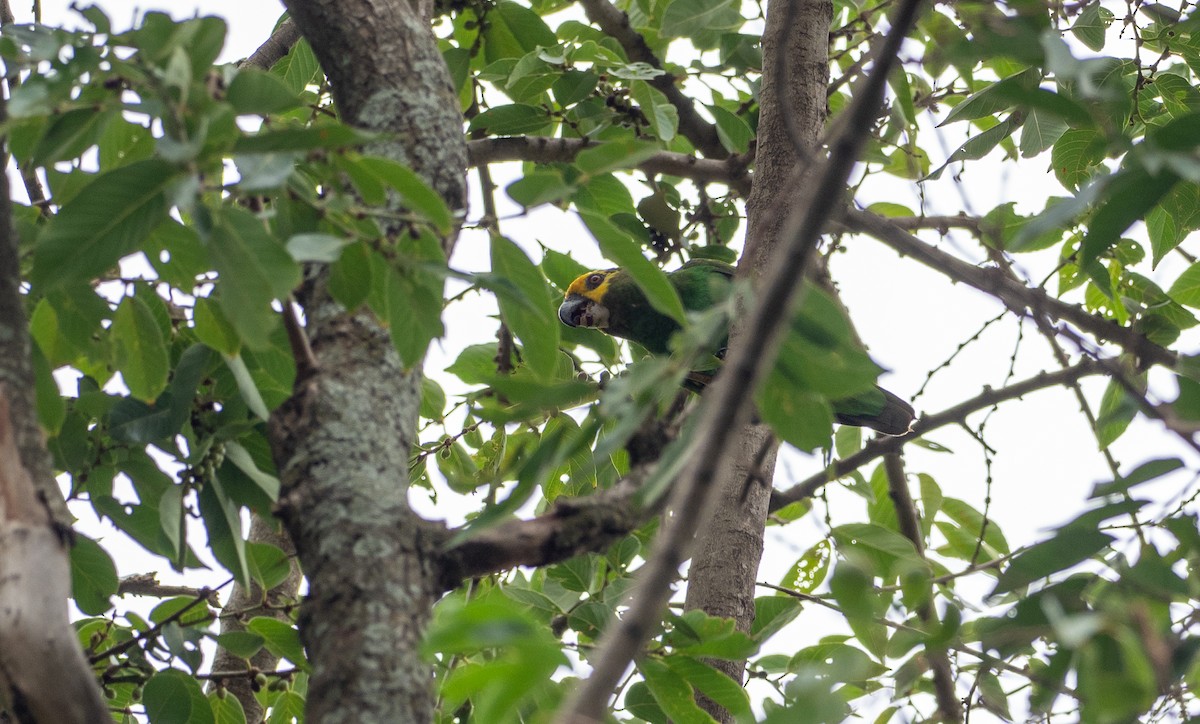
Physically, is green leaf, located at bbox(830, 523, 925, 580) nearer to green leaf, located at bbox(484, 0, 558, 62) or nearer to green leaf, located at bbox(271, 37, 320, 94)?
green leaf, located at bbox(484, 0, 558, 62)

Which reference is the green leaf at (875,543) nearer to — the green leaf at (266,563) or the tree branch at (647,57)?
the green leaf at (266,563)

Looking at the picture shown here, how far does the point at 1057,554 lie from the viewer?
1.43m

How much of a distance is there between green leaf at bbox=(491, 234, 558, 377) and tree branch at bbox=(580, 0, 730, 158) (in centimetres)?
229

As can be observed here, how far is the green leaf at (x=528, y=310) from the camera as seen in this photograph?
162 cm

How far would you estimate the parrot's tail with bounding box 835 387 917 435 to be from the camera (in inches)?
177

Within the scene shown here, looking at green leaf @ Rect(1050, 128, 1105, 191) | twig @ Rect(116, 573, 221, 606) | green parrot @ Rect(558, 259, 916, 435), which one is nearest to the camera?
green leaf @ Rect(1050, 128, 1105, 191)

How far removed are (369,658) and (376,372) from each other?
49 centimetres

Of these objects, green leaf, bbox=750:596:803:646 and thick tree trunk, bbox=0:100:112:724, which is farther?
green leaf, bbox=750:596:803:646

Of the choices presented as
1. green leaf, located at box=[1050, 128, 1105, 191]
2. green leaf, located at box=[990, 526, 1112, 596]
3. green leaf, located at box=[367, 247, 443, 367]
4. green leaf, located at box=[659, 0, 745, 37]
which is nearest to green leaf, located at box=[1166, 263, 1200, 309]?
green leaf, located at box=[1050, 128, 1105, 191]

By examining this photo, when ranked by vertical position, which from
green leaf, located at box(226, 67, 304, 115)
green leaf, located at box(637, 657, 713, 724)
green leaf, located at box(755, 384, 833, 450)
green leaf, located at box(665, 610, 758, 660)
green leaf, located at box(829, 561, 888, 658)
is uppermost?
green leaf, located at box(226, 67, 304, 115)

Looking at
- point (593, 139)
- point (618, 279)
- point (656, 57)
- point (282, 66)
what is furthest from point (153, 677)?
point (618, 279)

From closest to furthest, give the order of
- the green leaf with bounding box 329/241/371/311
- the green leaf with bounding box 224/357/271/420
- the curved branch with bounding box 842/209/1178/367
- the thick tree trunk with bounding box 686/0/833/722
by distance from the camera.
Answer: the green leaf with bounding box 329/241/371/311 < the green leaf with bounding box 224/357/271/420 < the curved branch with bounding box 842/209/1178/367 < the thick tree trunk with bounding box 686/0/833/722

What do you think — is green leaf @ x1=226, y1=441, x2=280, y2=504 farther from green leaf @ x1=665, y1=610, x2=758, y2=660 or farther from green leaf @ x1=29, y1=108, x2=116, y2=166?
green leaf @ x1=665, y1=610, x2=758, y2=660

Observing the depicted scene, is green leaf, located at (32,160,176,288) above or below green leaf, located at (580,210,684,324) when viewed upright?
below
